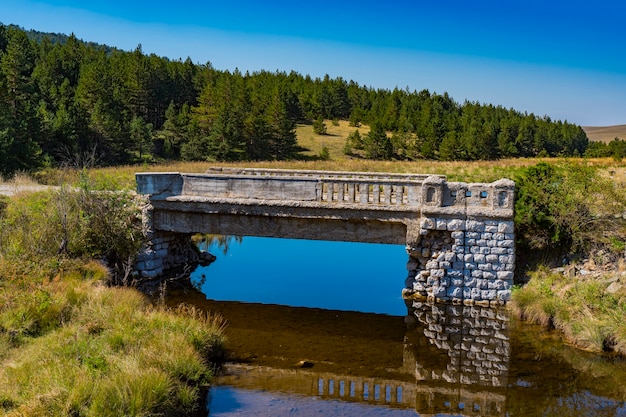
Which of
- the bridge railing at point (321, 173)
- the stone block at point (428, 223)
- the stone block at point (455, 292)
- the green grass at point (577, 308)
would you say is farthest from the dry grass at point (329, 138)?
the green grass at point (577, 308)

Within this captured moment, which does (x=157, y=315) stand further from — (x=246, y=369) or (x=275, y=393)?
(x=275, y=393)

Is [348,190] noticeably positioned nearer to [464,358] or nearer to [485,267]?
[485,267]

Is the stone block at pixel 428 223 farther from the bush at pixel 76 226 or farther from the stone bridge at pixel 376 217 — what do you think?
the bush at pixel 76 226

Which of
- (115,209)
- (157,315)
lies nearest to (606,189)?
(157,315)

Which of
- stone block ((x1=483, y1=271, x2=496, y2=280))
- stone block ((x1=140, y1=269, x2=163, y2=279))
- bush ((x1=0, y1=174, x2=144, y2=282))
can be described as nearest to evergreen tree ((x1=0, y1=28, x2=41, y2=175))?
bush ((x1=0, y1=174, x2=144, y2=282))

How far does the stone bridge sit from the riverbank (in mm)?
1799

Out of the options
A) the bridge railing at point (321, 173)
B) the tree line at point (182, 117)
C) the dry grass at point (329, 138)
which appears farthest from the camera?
the dry grass at point (329, 138)

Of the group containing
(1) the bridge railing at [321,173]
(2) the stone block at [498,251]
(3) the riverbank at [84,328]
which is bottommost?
(3) the riverbank at [84,328]

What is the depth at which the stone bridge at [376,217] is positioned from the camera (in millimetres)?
16203

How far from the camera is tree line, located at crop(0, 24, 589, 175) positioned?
43.9 metres

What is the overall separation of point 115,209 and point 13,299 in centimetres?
616

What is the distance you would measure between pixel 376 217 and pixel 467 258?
278 centimetres

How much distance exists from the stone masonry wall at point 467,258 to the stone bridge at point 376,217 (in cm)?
3

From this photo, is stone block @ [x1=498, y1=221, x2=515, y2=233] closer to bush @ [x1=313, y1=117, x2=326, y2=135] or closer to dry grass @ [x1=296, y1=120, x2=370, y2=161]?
dry grass @ [x1=296, y1=120, x2=370, y2=161]
